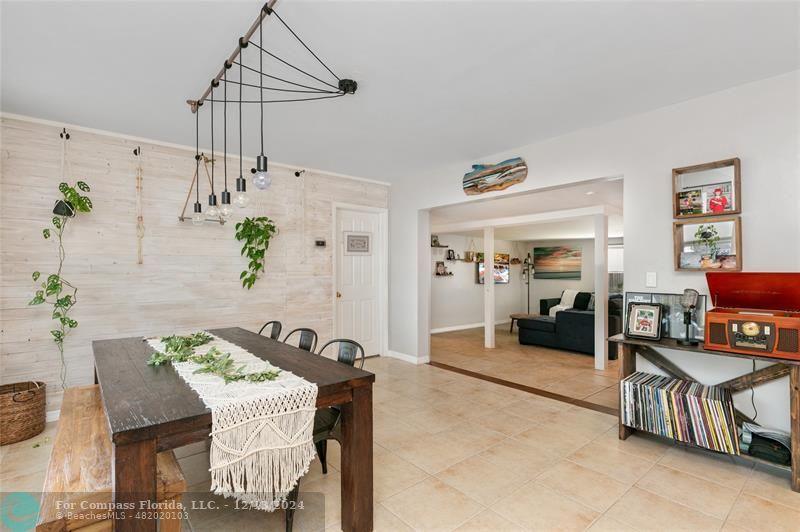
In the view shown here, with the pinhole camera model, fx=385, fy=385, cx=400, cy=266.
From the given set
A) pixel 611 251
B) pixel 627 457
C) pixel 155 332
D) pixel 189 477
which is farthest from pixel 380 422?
pixel 611 251

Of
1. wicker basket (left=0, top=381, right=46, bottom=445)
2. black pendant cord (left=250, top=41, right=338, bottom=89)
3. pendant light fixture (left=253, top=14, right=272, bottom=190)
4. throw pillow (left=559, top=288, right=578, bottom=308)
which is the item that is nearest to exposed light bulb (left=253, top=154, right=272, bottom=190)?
pendant light fixture (left=253, top=14, right=272, bottom=190)

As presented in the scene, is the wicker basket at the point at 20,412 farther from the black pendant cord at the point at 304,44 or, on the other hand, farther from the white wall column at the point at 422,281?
the white wall column at the point at 422,281

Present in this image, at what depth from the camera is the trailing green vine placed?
1.81 metres

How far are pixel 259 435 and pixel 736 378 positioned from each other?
10.2 feet

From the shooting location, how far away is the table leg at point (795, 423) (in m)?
2.18

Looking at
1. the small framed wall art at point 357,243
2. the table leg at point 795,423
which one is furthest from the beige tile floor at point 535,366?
the small framed wall art at point 357,243

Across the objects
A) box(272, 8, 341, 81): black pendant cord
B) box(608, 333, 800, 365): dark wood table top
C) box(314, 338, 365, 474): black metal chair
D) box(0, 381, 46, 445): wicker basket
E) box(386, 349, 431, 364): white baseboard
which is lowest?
box(386, 349, 431, 364): white baseboard

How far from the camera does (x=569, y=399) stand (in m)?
3.79

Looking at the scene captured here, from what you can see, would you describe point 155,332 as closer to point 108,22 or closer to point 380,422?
point 380,422

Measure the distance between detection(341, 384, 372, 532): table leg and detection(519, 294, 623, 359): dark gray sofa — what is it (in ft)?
16.4

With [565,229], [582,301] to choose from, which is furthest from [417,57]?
[565,229]

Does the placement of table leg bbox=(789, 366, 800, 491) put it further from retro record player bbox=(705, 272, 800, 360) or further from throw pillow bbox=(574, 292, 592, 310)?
throw pillow bbox=(574, 292, 592, 310)

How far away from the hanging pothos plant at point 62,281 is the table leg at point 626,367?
4463mm

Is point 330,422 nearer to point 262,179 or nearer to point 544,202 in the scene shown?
point 262,179
